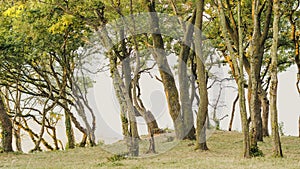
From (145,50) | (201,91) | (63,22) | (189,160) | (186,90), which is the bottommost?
(189,160)

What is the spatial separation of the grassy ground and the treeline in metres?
1.03

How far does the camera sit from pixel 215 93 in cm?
3756

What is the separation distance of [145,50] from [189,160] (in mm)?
14116

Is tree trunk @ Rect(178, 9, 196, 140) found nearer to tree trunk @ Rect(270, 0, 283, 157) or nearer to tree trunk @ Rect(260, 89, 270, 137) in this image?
tree trunk @ Rect(260, 89, 270, 137)

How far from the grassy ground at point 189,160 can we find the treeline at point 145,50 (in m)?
1.03

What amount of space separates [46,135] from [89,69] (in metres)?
11.3

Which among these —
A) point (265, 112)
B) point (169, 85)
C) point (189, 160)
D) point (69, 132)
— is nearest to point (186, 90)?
point (169, 85)

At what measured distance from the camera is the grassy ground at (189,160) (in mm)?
14484

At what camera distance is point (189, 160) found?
16.3 m

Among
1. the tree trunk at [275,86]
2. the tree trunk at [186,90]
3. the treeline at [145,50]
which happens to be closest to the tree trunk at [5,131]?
the treeline at [145,50]

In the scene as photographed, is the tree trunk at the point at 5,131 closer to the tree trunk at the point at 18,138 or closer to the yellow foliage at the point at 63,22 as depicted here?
the yellow foliage at the point at 63,22

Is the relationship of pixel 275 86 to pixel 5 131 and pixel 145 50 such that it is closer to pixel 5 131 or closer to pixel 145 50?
pixel 145 50

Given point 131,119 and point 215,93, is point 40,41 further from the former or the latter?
point 215,93

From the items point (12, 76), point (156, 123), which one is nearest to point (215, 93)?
point (156, 123)
